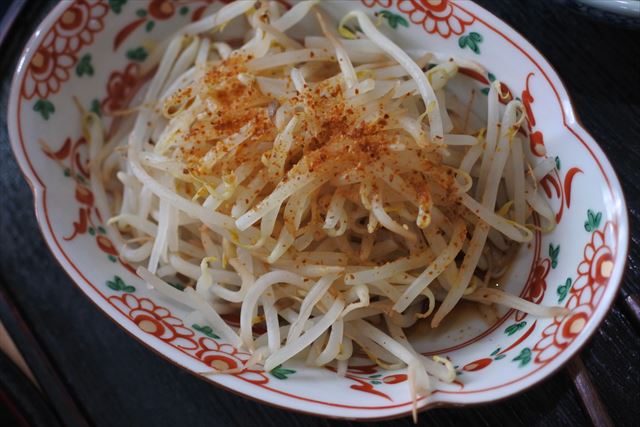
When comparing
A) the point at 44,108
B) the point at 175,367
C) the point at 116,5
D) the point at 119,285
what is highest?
the point at 116,5

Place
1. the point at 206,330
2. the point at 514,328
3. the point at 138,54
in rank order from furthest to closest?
the point at 138,54 < the point at 206,330 < the point at 514,328

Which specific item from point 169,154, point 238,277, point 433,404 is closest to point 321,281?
point 238,277

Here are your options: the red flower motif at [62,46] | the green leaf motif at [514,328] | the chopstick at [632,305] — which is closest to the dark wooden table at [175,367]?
the chopstick at [632,305]

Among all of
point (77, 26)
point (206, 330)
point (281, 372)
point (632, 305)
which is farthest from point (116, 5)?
point (632, 305)

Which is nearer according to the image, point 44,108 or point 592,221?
point 592,221

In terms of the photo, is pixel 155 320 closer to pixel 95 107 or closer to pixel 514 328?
pixel 95 107

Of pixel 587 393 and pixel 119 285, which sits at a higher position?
pixel 587 393
